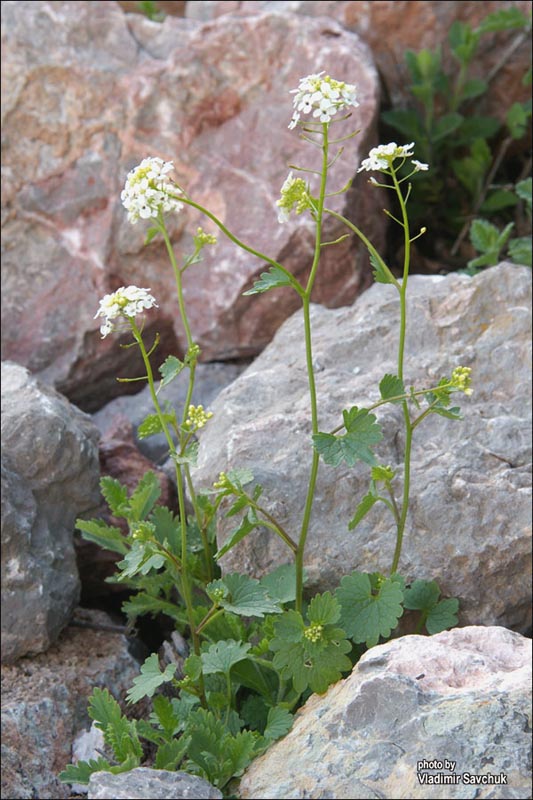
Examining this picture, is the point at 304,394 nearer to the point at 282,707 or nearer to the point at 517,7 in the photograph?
the point at 282,707

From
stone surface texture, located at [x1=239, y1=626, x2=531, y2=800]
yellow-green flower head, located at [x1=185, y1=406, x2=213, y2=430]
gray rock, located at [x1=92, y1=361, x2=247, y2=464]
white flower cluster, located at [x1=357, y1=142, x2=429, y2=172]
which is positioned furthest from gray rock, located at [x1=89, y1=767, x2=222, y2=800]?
gray rock, located at [x1=92, y1=361, x2=247, y2=464]

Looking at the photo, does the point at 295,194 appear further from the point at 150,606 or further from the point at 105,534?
the point at 150,606

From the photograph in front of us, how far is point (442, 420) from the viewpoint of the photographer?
3.11 m

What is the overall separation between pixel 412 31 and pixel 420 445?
2586 millimetres

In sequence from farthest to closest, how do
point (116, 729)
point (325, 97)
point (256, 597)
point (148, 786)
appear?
point (256, 597) → point (116, 729) → point (325, 97) → point (148, 786)

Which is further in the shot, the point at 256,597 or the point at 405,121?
the point at 405,121

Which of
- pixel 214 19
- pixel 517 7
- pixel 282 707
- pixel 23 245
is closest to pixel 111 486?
pixel 282 707

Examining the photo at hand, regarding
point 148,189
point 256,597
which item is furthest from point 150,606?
point 148,189

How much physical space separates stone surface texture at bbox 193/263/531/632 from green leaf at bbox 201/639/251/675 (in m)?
0.39

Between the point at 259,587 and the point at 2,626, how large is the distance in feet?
3.44

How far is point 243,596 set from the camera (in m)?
2.38

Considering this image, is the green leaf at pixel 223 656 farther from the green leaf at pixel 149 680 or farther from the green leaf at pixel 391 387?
the green leaf at pixel 391 387

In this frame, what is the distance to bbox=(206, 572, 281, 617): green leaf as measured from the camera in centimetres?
231

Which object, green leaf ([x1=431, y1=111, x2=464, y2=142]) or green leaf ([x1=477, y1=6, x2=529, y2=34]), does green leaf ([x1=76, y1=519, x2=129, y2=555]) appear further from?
green leaf ([x1=477, y1=6, x2=529, y2=34])
